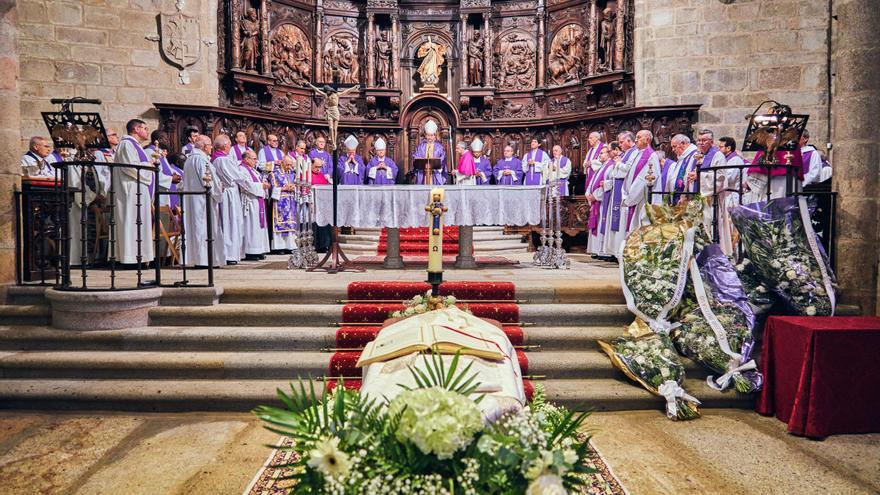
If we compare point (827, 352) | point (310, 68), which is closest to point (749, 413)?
point (827, 352)

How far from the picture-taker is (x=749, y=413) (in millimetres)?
4371

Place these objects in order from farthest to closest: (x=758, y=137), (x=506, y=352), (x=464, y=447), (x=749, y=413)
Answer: (x=758, y=137), (x=749, y=413), (x=506, y=352), (x=464, y=447)

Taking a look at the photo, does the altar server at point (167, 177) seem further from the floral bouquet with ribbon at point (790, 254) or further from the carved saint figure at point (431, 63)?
the floral bouquet with ribbon at point (790, 254)

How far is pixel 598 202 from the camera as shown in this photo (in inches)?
378

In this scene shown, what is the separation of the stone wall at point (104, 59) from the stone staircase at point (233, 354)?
5940 mm

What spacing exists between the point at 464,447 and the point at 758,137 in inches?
197

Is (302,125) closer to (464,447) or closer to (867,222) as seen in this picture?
(867,222)

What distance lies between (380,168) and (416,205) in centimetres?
464

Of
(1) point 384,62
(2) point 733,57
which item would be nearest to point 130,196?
(1) point 384,62

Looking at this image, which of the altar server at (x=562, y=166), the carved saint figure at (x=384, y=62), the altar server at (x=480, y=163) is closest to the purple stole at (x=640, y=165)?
the altar server at (x=562, y=166)

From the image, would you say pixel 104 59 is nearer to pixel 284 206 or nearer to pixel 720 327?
pixel 284 206

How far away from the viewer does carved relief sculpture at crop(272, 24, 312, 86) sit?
12.0 metres

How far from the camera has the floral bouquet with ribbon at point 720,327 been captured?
450 centimetres

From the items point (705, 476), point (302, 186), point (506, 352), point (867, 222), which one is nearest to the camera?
point (506, 352)
